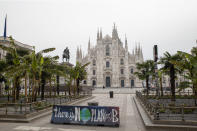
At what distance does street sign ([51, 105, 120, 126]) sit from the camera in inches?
362

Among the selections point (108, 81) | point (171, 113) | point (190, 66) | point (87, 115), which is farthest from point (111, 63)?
point (87, 115)

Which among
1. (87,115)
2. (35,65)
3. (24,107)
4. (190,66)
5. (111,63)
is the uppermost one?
(111,63)

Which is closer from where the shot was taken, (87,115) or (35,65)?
(87,115)

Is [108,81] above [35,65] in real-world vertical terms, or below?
below

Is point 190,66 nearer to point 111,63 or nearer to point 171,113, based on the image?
point 171,113

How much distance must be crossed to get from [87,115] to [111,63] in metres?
56.0

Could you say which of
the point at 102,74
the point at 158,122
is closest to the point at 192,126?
the point at 158,122

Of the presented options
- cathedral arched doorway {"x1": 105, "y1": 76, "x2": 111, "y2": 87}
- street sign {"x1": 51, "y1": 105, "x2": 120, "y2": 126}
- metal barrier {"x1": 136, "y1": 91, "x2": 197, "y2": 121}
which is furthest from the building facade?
street sign {"x1": 51, "y1": 105, "x2": 120, "y2": 126}

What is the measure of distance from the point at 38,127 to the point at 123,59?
57662mm

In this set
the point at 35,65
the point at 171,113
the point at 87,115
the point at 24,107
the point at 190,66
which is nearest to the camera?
the point at 87,115

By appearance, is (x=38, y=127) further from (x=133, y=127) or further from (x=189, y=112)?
(x=189, y=112)

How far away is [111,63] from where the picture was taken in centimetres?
6512

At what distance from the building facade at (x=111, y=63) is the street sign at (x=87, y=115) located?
5374cm

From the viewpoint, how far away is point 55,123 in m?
9.95
